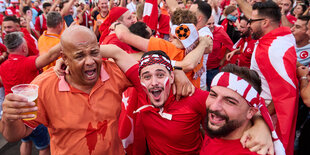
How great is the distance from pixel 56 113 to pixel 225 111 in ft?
4.55

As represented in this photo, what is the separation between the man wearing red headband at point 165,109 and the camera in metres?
2.13

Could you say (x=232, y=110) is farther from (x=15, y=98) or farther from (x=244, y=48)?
(x=244, y=48)

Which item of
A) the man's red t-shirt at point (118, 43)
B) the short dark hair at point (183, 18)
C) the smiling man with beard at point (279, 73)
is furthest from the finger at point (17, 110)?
the smiling man with beard at point (279, 73)

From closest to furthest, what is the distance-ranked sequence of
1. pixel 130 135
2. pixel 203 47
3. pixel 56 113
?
pixel 56 113 < pixel 130 135 < pixel 203 47

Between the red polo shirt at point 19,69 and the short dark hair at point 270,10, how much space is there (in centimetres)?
345

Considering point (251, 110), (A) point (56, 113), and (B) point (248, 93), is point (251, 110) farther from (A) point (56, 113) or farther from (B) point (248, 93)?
(A) point (56, 113)

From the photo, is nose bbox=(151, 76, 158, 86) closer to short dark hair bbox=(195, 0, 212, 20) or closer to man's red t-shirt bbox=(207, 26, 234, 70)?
short dark hair bbox=(195, 0, 212, 20)

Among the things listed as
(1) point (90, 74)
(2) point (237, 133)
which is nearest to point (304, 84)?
(2) point (237, 133)

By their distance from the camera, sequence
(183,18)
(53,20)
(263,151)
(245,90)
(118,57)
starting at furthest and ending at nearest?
(53,20) → (183,18) → (118,57) → (245,90) → (263,151)

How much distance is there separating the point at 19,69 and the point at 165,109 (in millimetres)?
2569

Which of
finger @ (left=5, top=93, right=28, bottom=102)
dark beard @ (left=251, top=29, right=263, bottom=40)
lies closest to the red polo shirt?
finger @ (left=5, top=93, right=28, bottom=102)

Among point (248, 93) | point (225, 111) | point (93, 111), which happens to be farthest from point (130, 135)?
point (248, 93)

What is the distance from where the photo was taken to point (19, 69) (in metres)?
3.45

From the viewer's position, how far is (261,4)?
3240 mm
